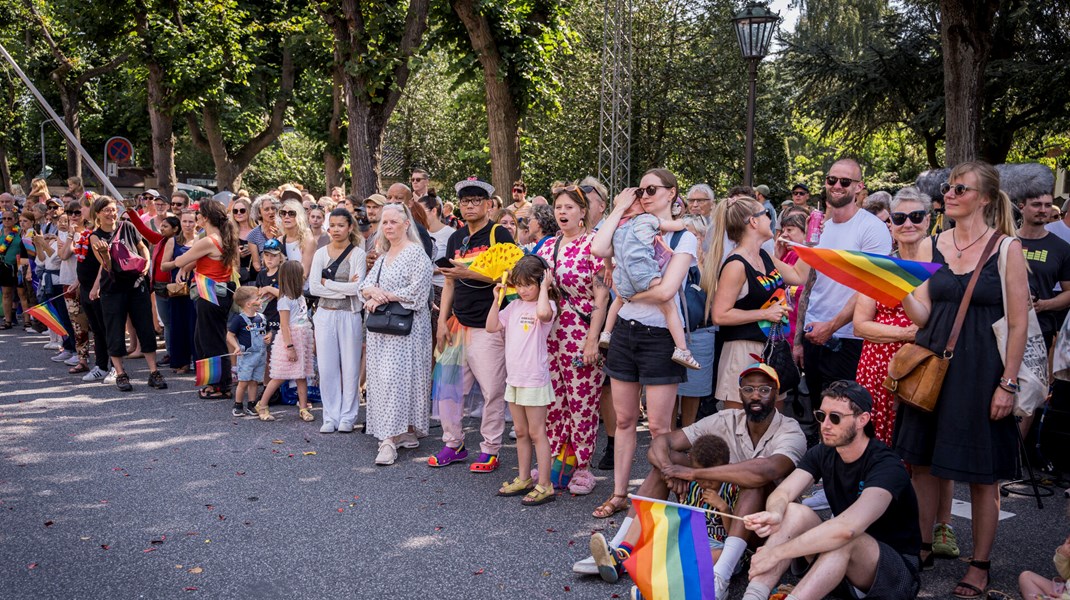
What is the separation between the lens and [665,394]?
530cm

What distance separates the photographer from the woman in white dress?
22.7 ft

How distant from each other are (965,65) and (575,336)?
9442 millimetres

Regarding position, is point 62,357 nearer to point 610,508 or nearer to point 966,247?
point 610,508

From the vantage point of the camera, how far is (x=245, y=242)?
9.54m

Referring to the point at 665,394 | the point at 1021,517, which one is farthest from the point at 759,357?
the point at 1021,517

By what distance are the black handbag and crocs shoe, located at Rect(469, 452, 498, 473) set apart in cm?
114

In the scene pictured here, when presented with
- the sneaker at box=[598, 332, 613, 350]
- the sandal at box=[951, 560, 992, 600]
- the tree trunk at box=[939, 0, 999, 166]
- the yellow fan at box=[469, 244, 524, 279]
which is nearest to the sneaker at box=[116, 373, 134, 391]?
the yellow fan at box=[469, 244, 524, 279]

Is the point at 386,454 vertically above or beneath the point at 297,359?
beneath

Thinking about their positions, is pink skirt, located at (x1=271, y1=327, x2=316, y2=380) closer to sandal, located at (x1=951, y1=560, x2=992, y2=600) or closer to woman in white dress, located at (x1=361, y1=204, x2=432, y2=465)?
woman in white dress, located at (x1=361, y1=204, x2=432, y2=465)

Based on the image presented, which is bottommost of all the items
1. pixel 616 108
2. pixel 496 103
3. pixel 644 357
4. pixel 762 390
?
pixel 762 390

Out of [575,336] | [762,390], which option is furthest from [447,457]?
[762,390]

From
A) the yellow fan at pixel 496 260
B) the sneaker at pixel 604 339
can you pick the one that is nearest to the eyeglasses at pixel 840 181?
the sneaker at pixel 604 339

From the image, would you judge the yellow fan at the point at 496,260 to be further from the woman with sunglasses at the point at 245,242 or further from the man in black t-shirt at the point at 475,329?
the woman with sunglasses at the point at 245,242

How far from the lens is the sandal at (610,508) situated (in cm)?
547
